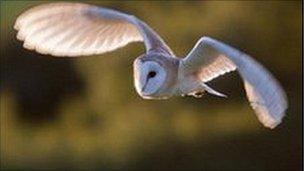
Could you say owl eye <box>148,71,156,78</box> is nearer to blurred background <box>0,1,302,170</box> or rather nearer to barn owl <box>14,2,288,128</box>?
barn owl <box>14,2,288,128</box>

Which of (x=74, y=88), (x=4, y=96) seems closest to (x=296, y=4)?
(x=74, y=88)

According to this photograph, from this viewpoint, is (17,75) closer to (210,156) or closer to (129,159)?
(129,159)

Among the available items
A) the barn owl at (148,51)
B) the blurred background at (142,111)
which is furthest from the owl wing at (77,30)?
the blurred background at (142,111)

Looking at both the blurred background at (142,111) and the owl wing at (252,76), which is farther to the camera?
the blurred background at (142,111)

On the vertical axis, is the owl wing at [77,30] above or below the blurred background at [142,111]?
above

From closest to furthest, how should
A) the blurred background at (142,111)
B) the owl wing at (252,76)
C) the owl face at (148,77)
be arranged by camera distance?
1. the owl wing at (252,76)
2. the owl face at (148,77)
3. the blurred background at (142,111)

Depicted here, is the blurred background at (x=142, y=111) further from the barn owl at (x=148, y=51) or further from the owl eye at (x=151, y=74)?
the owl eye at (x=151, y=74)
